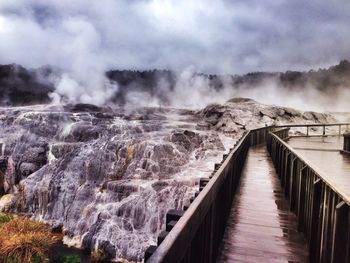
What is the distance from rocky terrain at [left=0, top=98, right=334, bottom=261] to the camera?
26062 mm

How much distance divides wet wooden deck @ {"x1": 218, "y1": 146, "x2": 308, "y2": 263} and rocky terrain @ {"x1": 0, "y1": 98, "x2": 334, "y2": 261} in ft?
53.5

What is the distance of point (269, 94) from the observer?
9875 cm

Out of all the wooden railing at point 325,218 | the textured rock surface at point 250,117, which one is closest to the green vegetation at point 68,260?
the wooden railing at point 325,218

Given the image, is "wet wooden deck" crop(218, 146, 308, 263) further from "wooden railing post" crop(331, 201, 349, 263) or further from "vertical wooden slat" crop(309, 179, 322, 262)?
"wooden railing post" crop(331, 201, 349, 263)

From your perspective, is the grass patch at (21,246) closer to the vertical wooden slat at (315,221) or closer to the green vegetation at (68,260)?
the green vegetation at (68,260)

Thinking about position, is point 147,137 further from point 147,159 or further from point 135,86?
point 135,86

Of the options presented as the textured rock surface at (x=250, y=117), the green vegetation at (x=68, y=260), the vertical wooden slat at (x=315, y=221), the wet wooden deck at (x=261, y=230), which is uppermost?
the textured rock surface at (x=250, y=117)

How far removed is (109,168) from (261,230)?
2689cm

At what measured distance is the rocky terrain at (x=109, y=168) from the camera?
2606 centimetres

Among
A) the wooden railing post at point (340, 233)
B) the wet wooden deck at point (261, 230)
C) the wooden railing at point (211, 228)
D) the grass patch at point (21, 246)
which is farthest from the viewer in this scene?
the grass patch at point (21, 246)

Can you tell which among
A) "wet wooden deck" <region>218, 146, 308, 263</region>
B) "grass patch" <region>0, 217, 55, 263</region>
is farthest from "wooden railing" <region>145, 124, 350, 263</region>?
"grass patch" <region>0, 217, 55, 263</region>

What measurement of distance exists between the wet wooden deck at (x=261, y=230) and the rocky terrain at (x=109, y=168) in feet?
53.5

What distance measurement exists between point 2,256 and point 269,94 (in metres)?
90.0

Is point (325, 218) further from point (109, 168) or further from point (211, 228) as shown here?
point (109, 168)
